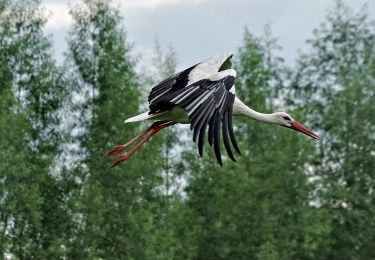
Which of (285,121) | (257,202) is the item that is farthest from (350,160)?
(285,121)

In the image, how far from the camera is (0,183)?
31.3m

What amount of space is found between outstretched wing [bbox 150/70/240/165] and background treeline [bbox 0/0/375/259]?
2084 cm

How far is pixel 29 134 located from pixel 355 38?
12.2 meters

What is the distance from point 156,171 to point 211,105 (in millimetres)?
23957

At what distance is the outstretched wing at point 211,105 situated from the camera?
9720 mm

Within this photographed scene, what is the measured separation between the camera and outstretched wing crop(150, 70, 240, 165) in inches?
383

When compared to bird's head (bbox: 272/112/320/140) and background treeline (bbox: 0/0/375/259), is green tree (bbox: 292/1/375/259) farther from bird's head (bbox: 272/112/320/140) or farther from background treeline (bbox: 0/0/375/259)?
bird's head (bbox: 272/112/320/140)

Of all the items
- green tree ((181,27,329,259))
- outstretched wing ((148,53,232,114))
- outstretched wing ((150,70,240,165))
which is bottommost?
outstretched wing ((150,70,240,165))

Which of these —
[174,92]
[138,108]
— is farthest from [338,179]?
[174,92]

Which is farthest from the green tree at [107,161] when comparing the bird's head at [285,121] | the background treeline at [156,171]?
the bird's head at [285,121]

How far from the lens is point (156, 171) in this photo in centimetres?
3434

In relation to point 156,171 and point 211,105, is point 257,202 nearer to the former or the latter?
point 156,171

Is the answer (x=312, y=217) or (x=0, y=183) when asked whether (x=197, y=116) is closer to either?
(x=0, y=183)

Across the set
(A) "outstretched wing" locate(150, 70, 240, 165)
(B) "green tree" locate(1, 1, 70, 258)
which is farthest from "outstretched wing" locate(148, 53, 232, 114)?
(B) "green tree" locate(1, 1, 70, 258)
